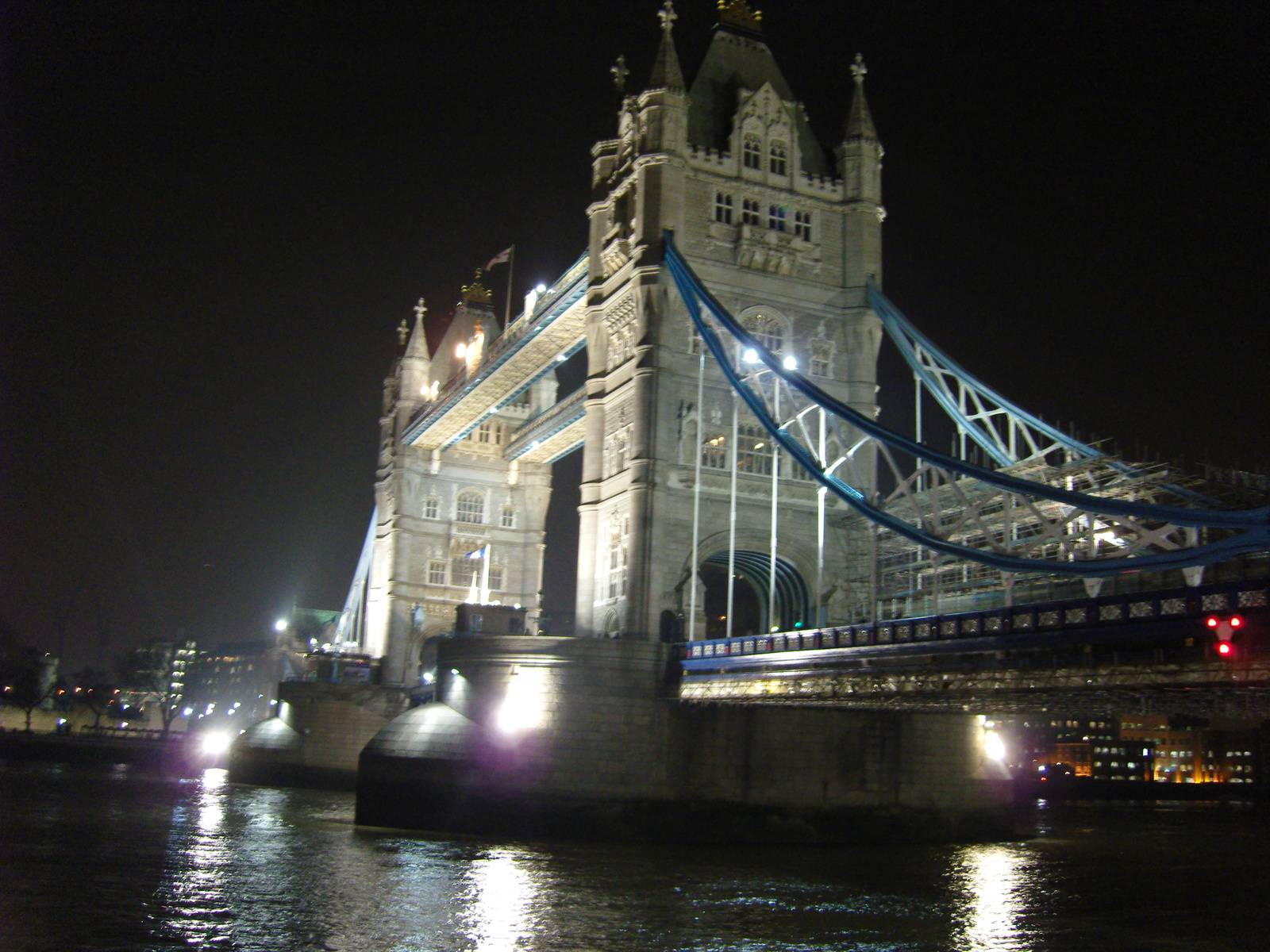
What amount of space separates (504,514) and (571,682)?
36.4 metres

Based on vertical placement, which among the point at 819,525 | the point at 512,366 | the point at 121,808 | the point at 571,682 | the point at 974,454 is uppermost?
the point at 512,366

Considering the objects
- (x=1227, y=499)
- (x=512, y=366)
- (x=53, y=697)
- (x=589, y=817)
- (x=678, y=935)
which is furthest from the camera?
(x=53, y=697)

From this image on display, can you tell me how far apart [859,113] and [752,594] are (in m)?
16.9

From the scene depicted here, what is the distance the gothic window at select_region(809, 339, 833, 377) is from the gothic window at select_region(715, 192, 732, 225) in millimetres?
4858

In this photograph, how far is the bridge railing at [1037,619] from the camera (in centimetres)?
2005

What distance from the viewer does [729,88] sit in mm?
43875

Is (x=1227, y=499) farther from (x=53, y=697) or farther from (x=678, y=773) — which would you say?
(x=53, y=697)

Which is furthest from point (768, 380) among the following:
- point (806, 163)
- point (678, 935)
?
point (678, 935)

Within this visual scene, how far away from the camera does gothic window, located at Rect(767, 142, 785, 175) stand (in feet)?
140

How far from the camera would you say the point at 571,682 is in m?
33.8

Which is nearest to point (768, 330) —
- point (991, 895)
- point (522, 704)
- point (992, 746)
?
point (992, 746)

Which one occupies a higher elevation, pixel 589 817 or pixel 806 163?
pixel 806 163

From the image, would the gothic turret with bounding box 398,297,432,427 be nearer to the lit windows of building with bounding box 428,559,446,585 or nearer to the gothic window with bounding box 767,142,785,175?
the lit windows of building with bounding box 428,559,446,585

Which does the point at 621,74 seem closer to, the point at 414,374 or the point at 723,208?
the point at 723,208
